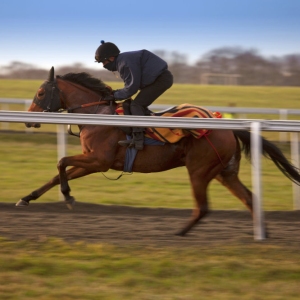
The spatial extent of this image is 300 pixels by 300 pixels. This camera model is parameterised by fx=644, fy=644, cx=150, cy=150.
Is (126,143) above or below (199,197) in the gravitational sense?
above

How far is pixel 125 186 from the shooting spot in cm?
946

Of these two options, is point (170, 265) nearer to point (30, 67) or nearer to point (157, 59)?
point (157, 59)

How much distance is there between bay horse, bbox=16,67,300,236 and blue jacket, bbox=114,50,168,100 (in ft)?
1.16

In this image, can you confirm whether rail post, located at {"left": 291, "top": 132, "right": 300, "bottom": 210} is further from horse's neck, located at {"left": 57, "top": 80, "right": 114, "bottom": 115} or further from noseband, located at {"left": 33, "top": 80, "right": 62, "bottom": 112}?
noseband, located at {"left": 33, "top": 80, "right": 62, "bottom": 112}

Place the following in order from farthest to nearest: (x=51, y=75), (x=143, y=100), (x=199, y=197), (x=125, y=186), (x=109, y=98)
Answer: (x=125, y=186)
(x=51, y=75)
(x=109, y=98)
(x=143, y=100)
(x=199, y=197)

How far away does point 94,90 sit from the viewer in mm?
6734

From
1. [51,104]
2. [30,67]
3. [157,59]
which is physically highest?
[30,67]

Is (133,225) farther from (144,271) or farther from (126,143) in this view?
(144,271)

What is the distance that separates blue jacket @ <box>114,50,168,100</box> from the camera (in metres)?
6.21

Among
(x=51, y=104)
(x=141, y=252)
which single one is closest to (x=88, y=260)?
(x=141, y=252)

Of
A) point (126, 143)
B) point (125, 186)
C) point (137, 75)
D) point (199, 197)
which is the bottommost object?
point (125, 186)

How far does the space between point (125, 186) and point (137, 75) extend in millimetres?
3495

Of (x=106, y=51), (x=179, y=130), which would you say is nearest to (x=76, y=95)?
(x=106, y=51)

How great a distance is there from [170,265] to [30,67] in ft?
64.5
